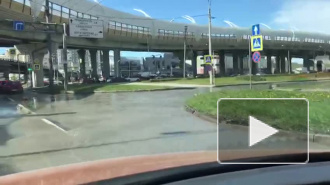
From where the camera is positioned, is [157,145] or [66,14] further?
[66,14]

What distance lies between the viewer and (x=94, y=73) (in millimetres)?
87812

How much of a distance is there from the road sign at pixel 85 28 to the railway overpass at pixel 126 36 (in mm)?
1765

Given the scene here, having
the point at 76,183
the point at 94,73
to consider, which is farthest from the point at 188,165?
the point at 94,73

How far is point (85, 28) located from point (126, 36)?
27.2 metres

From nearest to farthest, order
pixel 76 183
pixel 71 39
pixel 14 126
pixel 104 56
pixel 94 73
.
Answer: pixel 76 183
pixel 14 126
pixel 71 39
pixel 104 56
pixel 94 73

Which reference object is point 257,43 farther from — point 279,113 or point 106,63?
point 106,63

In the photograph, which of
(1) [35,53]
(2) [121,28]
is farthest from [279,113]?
(2) [121,28]

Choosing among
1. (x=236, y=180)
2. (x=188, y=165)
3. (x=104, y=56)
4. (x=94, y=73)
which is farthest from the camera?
(x=94, y=73)

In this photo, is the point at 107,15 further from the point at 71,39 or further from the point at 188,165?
the point at 188,165

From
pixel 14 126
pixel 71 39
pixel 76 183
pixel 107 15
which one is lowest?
pixel 14 126

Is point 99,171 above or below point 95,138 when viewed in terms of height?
above

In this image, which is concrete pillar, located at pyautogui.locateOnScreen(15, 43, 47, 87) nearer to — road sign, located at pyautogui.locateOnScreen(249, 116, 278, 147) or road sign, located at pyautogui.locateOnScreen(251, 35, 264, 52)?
road sign, located at pyautogui.locateOnScreen(251, 35, 264, 52)

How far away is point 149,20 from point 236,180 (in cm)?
8402

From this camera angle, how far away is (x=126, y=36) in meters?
68.6
